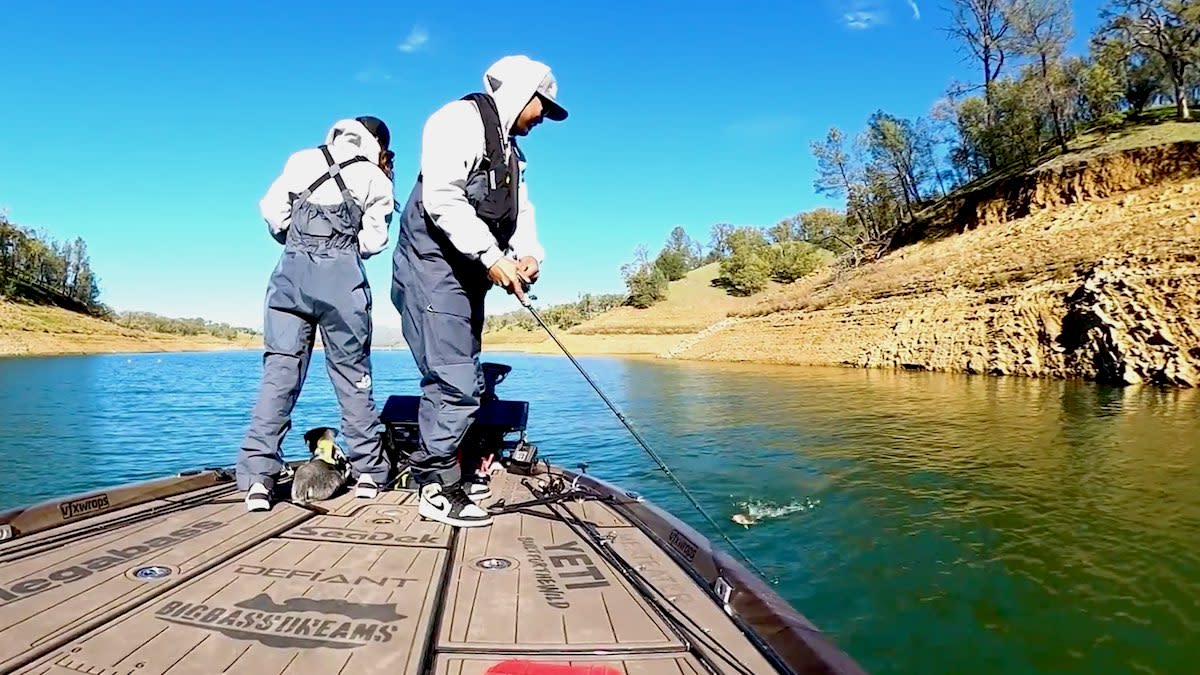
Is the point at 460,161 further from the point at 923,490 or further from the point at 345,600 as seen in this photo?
the point at 923,490

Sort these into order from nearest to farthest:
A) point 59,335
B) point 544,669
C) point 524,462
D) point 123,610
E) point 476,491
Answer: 1. point 544,669
2. point 123,610
3. point 476,491
4. point 524,462
5. point 59,335

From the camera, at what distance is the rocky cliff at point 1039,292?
54.9 ft

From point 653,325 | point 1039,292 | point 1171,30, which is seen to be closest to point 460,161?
point 1039,292

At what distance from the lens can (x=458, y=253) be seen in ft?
11.7

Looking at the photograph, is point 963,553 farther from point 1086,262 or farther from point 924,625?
point 1086,262

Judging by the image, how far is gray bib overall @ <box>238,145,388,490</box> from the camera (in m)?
3.97

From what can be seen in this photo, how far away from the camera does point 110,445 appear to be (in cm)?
1028

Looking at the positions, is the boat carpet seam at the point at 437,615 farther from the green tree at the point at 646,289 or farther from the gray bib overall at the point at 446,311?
the green tree at the point at 646,289

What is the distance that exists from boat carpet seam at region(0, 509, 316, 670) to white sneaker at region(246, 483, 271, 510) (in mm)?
609

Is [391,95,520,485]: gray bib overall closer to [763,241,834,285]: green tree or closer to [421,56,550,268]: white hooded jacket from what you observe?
[421,56,550,268]: white hooded jacket

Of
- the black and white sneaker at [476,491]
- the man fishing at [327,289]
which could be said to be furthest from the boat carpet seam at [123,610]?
the man fishing at [327,289]

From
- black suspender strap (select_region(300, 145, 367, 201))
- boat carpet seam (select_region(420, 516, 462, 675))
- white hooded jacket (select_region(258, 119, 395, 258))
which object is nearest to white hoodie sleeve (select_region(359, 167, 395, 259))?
white hooded jacket (select_region(258, 119, 395, 258))

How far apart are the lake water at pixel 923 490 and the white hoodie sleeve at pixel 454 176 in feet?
9.26

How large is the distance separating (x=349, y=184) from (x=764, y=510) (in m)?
4.57
